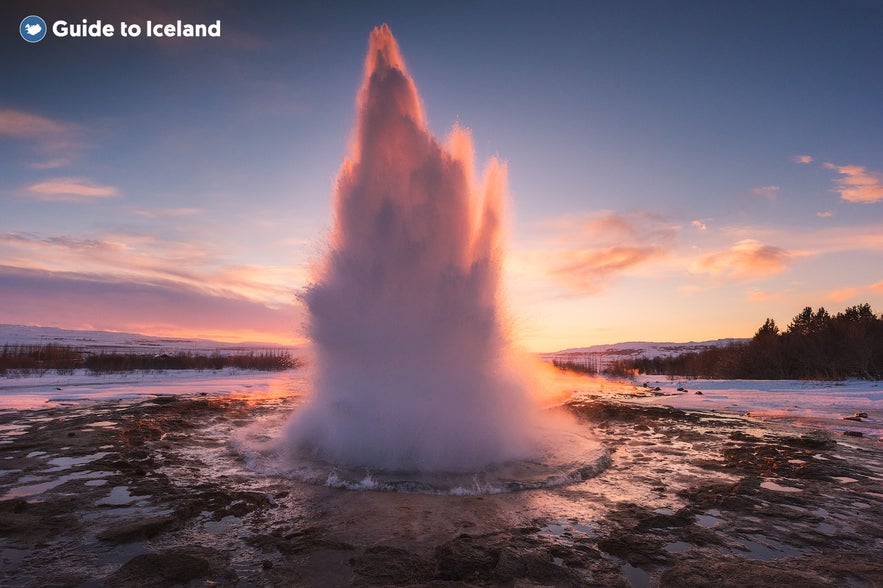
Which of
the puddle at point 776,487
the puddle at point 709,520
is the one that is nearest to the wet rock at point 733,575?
the puddle at point 709,520

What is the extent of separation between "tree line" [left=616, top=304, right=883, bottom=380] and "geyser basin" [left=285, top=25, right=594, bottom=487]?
4410 centimetres

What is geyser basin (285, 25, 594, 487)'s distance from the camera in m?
10.9

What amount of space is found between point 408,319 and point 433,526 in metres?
5.93

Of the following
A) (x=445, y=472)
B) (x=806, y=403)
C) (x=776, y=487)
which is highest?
(x=776, y=487)

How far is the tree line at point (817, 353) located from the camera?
142 ft

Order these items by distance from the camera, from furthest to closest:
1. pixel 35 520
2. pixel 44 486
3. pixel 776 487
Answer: pixel 776 487 → pixel 44 486 → pixel 35 520

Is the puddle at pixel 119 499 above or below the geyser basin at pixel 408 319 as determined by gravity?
below

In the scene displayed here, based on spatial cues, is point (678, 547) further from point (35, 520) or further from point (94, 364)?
point (94, 364)

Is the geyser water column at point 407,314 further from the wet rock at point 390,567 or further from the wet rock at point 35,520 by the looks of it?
the wet rock at point 35,520

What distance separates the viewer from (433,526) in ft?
21.7

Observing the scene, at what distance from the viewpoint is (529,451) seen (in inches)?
463

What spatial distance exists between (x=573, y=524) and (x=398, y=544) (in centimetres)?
277

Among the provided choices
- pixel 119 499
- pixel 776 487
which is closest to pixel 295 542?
pixel 119 499

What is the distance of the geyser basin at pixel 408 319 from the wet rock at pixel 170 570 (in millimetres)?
4737
